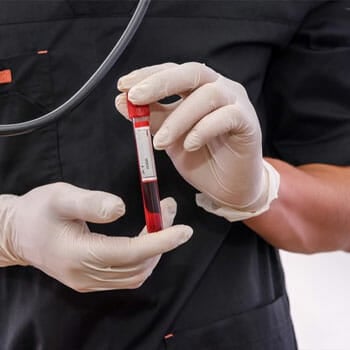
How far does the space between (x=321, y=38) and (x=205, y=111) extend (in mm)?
326

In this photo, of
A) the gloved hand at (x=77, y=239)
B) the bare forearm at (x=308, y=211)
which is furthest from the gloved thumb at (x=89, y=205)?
the bare forearm at (x=308, y=211)

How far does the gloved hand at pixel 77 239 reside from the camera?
0.58m

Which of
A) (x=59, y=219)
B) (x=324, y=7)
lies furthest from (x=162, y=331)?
(x=324, y=7)

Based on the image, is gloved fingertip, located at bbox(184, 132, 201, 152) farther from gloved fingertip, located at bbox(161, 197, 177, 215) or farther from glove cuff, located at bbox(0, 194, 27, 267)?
glove cuff, located at bbox(0, 194, 27, 267)

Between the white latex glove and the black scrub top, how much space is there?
0.26 feet

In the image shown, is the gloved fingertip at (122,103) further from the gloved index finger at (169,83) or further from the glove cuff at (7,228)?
the glove cuff at (7,228)

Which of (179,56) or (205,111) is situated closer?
(205,111)

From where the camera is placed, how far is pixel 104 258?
1.99 ft

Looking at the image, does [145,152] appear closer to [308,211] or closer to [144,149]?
[144,149]

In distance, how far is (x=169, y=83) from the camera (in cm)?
56

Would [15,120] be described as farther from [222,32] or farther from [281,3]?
[281,3]

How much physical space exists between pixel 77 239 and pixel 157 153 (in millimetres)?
183

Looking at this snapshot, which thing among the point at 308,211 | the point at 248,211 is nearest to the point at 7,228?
the point at 248,211

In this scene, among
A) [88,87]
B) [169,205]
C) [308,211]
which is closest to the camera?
[88,87]
